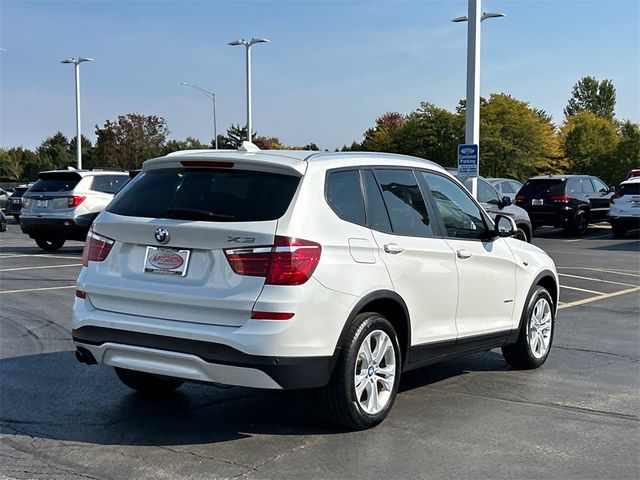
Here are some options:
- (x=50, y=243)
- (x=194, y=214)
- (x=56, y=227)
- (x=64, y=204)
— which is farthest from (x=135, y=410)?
(x=50, y=243)

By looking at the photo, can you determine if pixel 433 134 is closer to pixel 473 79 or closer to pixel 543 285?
pixel 473 79

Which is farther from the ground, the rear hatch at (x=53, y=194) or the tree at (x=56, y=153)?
the tree at (x=56, y=153)

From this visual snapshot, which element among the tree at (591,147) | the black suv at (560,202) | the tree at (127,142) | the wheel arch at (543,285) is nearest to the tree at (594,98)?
the tree at (591,147)

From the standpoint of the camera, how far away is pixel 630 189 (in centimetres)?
2308

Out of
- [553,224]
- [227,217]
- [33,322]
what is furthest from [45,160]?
[227,217]

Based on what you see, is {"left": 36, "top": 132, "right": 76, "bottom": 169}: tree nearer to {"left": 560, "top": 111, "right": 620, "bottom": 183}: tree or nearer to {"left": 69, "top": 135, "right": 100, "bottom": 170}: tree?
{"left": 69, "top": 135, "right": 100, "bottom": 170}: tree

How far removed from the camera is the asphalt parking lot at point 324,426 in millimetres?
4453

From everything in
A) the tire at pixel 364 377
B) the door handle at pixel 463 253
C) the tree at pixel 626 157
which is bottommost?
the tire at pixel 364 377

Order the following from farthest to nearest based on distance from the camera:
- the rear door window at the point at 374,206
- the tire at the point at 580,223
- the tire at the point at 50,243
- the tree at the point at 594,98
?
the tree at the point at 594,98 < the tire at the point at 580,223 < the tire at the point at 50,243 < the rear door window at the point at 374,206

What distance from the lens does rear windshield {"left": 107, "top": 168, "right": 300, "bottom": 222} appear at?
475cm

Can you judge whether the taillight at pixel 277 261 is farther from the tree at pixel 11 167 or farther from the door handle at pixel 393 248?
the tree at pixel 11 167

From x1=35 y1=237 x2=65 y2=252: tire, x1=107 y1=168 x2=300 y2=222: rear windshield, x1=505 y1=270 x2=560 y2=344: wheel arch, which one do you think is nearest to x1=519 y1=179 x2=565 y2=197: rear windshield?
x1=35 y1=237 x2=65 y2=252: tire

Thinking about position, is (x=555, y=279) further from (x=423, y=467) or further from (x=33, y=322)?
(x=33, y=322)

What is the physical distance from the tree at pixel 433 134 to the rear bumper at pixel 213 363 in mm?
48383
